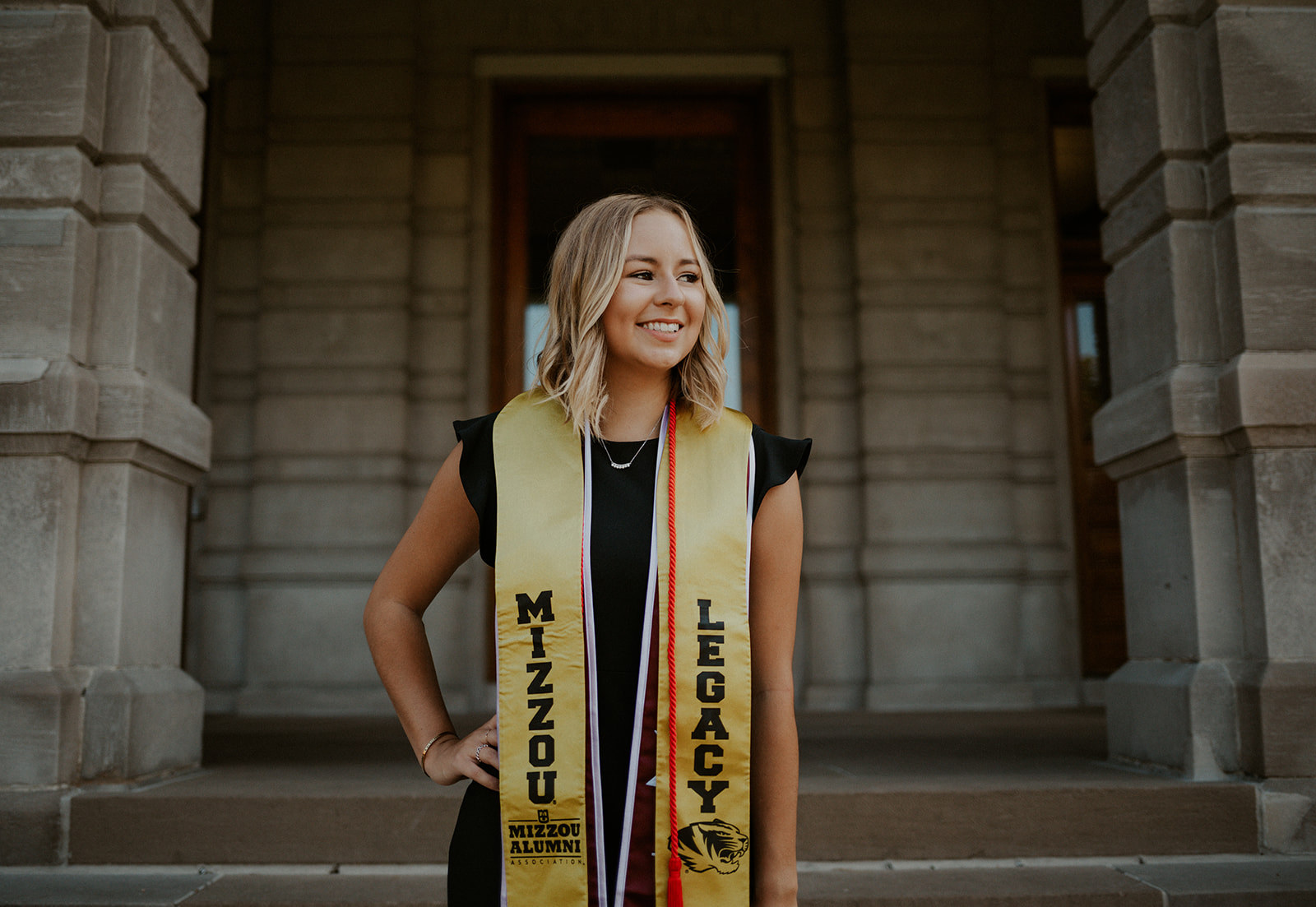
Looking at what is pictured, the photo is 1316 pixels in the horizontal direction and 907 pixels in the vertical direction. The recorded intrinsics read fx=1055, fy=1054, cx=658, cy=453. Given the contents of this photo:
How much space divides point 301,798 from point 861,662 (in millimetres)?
4625

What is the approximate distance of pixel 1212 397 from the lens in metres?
3.85

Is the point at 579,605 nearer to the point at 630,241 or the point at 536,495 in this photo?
the point at 536,495

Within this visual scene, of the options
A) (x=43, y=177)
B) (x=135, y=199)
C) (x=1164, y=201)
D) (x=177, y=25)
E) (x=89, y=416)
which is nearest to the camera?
(x=89, y=416)

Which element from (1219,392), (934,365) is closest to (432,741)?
(1219,392)

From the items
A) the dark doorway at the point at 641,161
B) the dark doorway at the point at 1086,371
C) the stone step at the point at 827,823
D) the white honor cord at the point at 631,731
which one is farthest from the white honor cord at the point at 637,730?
the dark doorway at the point at 1086,371

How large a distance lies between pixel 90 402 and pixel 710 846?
3106 mm

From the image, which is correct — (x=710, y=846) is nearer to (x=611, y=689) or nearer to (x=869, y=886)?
(x=611, y=689)

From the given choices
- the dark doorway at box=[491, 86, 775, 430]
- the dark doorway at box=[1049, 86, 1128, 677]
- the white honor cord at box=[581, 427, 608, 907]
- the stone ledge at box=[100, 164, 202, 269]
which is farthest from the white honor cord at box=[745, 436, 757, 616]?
the dark doorway at box=[1049, 86, 1128, 677]

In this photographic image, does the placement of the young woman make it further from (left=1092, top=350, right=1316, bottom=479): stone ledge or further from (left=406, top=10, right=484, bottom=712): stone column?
(left=406, top=10, right=484, bottom=712): stone column

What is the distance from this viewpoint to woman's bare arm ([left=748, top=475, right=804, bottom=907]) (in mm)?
1578

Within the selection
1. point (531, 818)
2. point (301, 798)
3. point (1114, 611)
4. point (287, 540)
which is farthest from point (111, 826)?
point (1114, 611)

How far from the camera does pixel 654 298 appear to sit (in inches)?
64.1

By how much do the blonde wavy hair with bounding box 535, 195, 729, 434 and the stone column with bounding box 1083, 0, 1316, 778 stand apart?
2.78m

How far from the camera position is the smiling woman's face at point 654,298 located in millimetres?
1627
